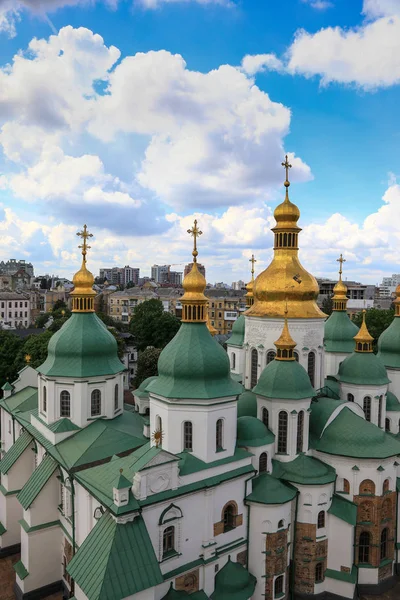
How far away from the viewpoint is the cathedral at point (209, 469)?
1498cm

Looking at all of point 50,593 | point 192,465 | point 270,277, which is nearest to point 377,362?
point 270,277

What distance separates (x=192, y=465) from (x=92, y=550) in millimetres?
4255

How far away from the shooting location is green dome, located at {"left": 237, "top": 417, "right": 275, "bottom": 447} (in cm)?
1803

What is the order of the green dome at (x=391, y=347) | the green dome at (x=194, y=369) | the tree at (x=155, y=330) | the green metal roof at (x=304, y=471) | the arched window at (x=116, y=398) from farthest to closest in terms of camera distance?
the tree at (x=155, y=330)
the green dome at (x=391, y=347)
the arched window at (x=116, y=398)
the green metal roof at (x=304, y=471)
the green dome at (x=194, y=369)

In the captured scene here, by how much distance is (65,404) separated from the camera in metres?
20.7

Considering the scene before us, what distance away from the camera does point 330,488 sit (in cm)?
1872

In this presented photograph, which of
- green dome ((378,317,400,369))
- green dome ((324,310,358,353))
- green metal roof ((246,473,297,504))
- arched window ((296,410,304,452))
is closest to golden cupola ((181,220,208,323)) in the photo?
arched window ((296,410,304,452))

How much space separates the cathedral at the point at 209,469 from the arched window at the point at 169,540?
0.15 ft

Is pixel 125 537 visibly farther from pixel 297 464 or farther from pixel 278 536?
pixel 297 464

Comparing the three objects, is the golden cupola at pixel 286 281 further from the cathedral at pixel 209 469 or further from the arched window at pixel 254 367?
the arched window at pixel 254 367

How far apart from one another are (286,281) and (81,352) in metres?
10.8

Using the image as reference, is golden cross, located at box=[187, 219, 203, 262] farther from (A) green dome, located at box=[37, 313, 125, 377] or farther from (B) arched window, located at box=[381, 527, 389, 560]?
(B) arched window, located at box=[381, 527, 389, 560]

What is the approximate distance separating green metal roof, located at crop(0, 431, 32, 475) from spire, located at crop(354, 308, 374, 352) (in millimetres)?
18167

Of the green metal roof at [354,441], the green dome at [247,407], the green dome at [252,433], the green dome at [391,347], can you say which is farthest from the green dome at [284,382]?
the green dome at [391,347]
